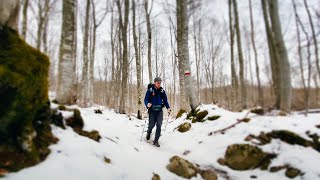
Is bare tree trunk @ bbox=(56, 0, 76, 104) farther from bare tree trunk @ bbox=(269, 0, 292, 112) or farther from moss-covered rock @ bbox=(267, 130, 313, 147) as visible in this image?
bare tree trunk @ bbox=(269, 0, 292, 112)

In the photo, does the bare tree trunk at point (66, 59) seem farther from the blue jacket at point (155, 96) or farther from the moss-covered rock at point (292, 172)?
the moss-covered rock at point (292, 172)

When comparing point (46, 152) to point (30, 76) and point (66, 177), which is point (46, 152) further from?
point (30, 76)

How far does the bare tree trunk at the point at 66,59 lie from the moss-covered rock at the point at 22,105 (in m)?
1.24

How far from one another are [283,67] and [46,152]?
5879mm

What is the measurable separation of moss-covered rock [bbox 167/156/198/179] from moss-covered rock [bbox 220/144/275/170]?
861 mm

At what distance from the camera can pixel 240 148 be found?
5.16 m

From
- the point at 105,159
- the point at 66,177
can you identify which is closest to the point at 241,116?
the point at 105,159

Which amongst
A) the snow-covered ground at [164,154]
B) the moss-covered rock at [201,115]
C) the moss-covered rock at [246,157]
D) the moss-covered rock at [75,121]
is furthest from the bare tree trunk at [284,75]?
the moss-covered rock at [75,121]

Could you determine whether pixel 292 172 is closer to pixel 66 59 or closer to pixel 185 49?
pixel 66 59

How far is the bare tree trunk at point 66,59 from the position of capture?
5.49m

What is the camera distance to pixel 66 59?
5488 mm

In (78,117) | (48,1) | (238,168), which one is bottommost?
(238,168)

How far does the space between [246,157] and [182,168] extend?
1469 millimetres

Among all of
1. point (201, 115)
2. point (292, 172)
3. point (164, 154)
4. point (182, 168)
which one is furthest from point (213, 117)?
point (292, 172)
